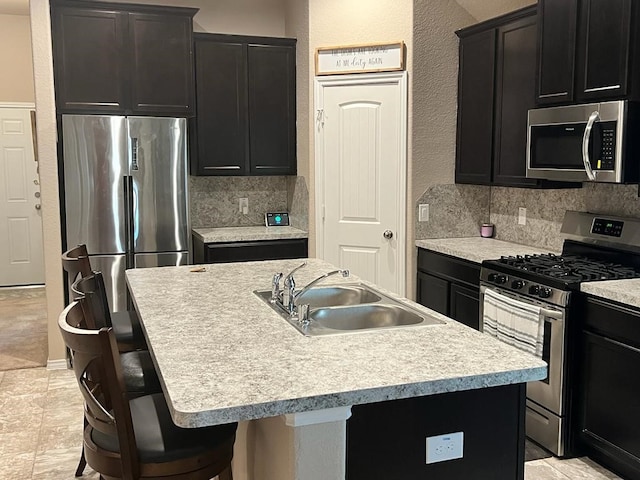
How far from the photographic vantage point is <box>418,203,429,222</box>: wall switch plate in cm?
478

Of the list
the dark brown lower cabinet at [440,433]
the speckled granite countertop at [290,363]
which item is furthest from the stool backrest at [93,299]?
the dark brown lower cabinet at [440,433]

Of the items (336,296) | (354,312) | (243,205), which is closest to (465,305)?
(336,296)

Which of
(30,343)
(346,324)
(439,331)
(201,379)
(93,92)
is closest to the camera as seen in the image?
(201,379)

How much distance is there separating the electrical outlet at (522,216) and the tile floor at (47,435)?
167 centimetres

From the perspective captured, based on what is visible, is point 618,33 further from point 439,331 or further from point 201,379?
point 201,379

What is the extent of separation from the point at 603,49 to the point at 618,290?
3.96 feet

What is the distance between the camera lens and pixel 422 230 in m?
4.80

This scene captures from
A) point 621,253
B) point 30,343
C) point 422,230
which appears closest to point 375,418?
point 621,253

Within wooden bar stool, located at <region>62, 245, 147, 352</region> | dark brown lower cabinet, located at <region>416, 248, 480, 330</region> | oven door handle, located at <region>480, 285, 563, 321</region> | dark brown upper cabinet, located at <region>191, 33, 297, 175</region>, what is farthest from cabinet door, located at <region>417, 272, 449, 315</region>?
wooden bar stool, located at <region>62, 245, 147, 352</region>

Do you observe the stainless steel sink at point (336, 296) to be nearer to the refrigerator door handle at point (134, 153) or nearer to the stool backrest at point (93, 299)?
the stool backrest at point (93, 299)

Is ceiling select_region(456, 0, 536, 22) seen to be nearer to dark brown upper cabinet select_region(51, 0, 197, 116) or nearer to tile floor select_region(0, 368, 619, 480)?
dark brown upper cabinet select_region(51, 0, 197, 116)

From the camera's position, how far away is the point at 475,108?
4566mm

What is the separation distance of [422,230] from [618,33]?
1990 mm

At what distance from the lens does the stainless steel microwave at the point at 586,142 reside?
3.18 meters
